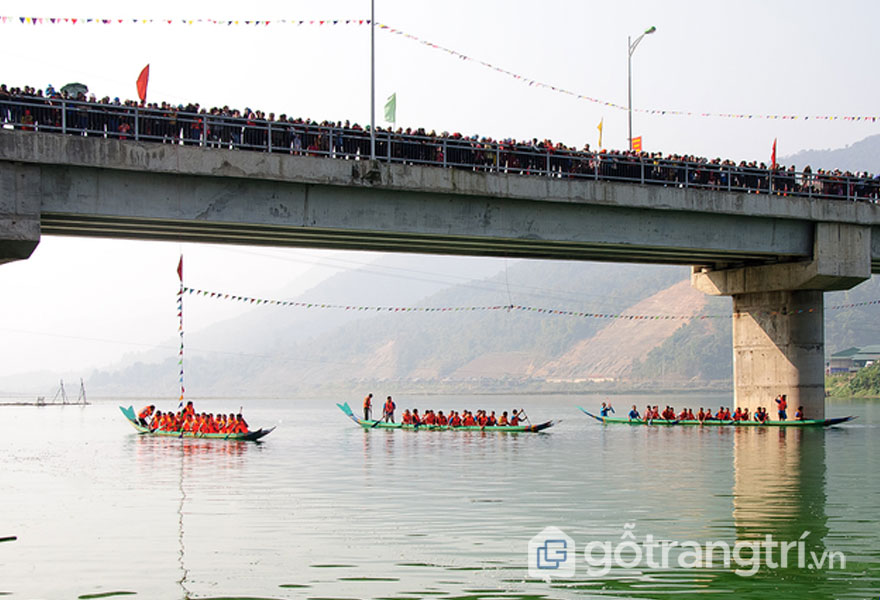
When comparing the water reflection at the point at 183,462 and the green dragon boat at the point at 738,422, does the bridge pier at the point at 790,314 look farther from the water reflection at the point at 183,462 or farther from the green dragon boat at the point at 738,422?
the water reflection at the point at 183,462

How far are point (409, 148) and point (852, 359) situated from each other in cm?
13231

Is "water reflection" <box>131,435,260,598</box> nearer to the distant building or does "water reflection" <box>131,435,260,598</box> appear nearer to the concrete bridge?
the concrete bridge

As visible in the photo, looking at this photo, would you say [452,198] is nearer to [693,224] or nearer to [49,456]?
[693,224]

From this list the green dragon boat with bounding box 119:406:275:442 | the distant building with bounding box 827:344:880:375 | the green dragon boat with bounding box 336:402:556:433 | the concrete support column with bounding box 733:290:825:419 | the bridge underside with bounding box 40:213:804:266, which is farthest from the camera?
the distant building with bounding box 827:344:880:375

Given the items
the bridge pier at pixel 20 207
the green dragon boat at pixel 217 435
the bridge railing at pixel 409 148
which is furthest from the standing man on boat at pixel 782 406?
the bridge pier at pixel 20 207

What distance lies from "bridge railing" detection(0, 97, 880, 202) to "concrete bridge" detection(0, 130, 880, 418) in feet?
3.37

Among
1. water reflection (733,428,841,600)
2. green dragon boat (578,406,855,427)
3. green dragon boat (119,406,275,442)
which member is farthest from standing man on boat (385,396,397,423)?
water reflection (733,428,841,600)

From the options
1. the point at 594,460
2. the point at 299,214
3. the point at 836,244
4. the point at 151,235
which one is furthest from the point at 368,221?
the point at 836,244

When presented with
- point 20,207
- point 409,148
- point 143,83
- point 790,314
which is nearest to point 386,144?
point 409,148

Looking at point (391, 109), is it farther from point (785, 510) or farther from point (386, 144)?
point (785, 510)

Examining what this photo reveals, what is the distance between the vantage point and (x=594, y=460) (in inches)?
1452

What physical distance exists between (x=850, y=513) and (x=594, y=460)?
14.3 meters

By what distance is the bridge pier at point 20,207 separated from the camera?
103 ft

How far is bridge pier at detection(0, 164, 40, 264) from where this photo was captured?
3128cm
